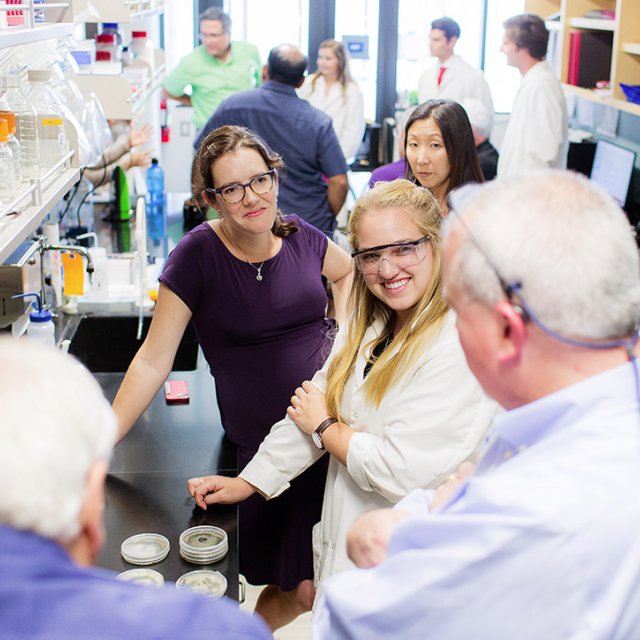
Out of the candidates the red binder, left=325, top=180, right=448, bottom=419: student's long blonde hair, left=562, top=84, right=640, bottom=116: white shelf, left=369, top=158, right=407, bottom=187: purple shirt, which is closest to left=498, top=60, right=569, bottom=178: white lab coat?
left=562, top=84, right=640, bottom=116: white shelf

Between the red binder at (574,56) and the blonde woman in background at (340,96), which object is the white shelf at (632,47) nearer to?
the red binder at (574,56)

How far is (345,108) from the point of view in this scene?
6598 millimetres

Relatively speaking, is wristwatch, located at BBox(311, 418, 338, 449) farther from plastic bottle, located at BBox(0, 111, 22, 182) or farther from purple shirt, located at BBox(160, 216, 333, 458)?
plastic bottle, located at BBox(0, 111, 22, 182)

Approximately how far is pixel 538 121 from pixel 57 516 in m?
4.89

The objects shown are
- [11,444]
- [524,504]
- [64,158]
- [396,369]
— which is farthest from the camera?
[64,158]

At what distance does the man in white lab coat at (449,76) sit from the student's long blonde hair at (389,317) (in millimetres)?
4296

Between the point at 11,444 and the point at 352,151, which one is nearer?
the point at 11,444

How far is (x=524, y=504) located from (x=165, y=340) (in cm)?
145

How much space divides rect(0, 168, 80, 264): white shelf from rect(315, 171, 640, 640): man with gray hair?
1014 millimetres

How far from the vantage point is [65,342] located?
3016 mm

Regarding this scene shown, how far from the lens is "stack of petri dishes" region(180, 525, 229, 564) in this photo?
6.09 ft

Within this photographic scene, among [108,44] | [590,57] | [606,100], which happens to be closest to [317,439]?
[108,44]

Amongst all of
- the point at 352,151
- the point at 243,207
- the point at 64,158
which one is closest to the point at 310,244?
the point at 243,207

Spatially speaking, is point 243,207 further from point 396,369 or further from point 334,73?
point 334,73
